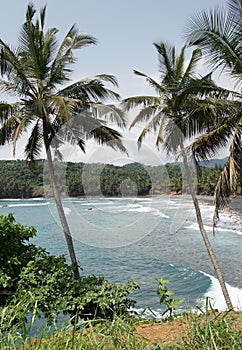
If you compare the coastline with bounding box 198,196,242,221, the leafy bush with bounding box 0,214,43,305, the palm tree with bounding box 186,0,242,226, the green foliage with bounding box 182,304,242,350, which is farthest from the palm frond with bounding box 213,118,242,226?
the coastline with bounding box 198,196,242,221

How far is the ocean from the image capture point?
13.5m

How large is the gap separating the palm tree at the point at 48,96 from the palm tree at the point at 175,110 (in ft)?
4.40

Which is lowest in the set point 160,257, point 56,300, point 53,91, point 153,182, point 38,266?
point 160,257

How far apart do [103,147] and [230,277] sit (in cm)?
902

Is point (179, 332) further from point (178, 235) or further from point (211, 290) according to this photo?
point (178, 235)

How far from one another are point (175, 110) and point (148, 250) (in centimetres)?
1403

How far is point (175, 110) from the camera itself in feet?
32.4

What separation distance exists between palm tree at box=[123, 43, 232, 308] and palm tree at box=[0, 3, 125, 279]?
4.40 ft

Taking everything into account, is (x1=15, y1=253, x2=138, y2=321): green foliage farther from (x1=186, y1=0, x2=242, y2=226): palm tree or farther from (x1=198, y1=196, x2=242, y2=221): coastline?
(x1=198, y1=196, x2=242, y2=221): coastline

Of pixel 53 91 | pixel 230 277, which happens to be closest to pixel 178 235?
pixel 230 277

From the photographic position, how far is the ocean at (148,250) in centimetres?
1346

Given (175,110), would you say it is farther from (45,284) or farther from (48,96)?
(45,284)

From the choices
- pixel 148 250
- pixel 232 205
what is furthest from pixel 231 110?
pixel 232 205

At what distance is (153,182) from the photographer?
33.9ft
